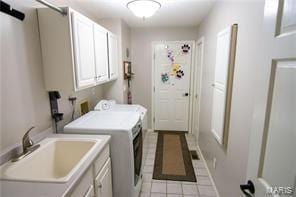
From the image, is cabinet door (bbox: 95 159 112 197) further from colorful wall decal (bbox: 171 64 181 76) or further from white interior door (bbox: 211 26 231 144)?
colorful wall decal (bbox: 171 64 181 76)

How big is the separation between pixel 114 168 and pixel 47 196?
3.23 ft

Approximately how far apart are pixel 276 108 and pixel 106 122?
1619mm

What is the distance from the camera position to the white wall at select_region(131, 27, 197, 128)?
3916 millimetres

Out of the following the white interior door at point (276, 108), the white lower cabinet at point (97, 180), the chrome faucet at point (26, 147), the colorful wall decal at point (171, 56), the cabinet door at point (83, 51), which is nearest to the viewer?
the white interior door at point (276, 108)

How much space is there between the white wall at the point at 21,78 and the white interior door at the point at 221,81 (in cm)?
177

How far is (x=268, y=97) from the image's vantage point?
32.6 inches

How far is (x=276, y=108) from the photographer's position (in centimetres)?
77

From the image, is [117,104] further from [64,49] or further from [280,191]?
[280,191]

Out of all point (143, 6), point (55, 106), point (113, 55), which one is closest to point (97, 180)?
point (55, 106)

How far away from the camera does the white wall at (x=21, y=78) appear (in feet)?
4.17

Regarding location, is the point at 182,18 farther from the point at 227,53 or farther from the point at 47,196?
the point at 47,196

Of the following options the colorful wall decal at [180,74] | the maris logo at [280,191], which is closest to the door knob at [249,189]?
the maris logo at [280,191]

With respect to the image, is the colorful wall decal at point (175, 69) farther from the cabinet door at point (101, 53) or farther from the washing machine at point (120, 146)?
the washing machine at point (120, 146)

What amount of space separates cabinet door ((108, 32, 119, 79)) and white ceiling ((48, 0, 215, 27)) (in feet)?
1.25
